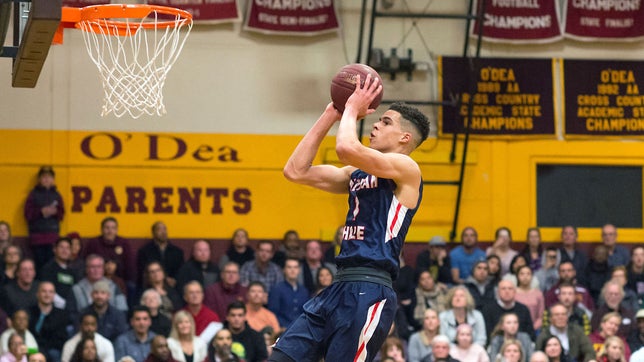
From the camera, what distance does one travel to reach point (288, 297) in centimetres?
1588

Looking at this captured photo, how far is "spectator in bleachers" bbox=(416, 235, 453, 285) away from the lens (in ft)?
56.7

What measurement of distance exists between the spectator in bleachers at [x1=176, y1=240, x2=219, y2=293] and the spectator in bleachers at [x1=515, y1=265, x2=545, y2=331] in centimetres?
419

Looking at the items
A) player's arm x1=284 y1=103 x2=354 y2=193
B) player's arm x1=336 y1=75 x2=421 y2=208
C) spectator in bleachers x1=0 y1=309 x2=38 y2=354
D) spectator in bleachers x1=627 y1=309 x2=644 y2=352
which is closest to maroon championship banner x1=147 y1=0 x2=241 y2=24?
spectator in bleachers x1=0 y1=309 x2=38 y2=354

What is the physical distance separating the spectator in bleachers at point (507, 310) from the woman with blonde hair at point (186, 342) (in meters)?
3.76

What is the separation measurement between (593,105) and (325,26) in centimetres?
447

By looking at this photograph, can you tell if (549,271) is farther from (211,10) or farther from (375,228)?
(375,228)

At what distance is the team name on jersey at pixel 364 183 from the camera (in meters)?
7.47

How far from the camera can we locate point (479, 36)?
17.8 meters

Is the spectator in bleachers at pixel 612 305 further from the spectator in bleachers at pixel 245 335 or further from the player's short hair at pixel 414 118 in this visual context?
the player's short hair at pixel 414 118

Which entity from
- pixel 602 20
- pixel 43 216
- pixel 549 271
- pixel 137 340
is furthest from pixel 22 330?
pixel 602 20

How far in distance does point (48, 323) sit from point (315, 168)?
7834mm

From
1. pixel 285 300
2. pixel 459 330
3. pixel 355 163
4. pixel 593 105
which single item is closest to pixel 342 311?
pixel 355 163

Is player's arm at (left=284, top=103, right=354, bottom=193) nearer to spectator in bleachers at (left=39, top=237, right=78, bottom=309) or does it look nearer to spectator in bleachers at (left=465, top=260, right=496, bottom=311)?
spectator in bleachers at (left=39, top=237, right=78, bottom=309)

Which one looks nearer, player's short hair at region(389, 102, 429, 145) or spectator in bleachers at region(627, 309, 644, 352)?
Answer: player's short hair at region(389, 102, 429, 145)
